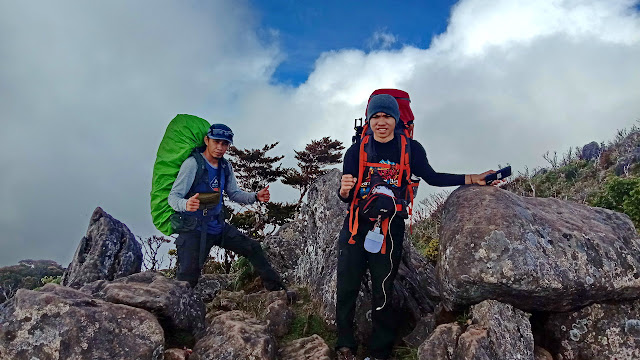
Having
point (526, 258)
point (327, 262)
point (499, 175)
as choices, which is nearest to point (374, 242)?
point (526, 258)

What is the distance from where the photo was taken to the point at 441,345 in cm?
533

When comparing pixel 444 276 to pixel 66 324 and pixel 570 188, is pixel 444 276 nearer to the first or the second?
pixel 66 324

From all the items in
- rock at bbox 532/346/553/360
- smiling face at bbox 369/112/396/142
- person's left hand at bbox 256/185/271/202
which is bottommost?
rock at bbox 532/346/553/360

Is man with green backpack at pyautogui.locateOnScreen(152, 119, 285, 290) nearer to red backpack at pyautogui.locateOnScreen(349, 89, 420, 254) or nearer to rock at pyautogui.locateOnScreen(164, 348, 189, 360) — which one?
rock at pyautogui.locateOnScreen(164, 348, 189, 360)

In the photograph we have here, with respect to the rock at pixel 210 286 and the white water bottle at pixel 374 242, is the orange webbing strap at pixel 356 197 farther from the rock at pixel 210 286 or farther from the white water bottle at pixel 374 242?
the rock at pixel 210 286

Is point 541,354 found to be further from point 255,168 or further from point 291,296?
point 255,168

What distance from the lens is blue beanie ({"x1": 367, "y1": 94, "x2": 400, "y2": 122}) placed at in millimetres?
6149

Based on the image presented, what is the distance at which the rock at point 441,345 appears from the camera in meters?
5.25

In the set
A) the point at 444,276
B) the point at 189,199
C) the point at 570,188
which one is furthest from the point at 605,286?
the point at 570,188

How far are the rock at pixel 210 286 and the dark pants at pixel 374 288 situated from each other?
12.4 ft

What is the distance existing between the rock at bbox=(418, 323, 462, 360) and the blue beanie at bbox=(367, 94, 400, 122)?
2974 millimetres

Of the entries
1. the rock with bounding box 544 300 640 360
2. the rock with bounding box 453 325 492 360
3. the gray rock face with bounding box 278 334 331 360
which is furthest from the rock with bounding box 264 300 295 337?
the rock with bounding box 544 300 640 360

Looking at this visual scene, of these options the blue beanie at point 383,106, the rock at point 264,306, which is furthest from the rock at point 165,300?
the blue beanie at point 383,106

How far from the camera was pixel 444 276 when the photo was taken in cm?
576
